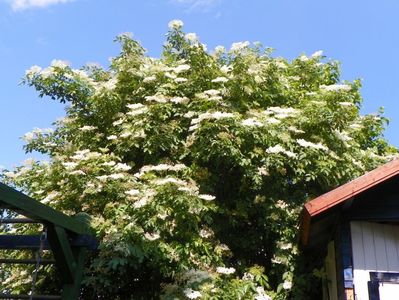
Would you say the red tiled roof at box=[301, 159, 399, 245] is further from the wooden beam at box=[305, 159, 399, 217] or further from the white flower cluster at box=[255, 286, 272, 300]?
the white flower cluster at box=[255, 286, 272, 300]

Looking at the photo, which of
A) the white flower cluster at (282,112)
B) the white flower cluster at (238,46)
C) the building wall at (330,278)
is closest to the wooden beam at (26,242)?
the building wall at (330,278)

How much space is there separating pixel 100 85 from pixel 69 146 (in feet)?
4.06

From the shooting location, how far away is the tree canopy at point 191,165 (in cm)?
594

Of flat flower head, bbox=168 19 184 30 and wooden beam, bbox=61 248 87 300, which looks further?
flat flower head, bbox=168 19 184 30

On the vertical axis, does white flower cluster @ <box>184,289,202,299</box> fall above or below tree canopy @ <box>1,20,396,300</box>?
below

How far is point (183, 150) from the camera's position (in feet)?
23.6

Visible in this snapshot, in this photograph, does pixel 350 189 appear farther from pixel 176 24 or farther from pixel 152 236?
pixel 176 24

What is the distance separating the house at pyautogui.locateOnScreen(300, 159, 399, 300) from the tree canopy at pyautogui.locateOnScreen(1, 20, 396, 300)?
6.25 feet

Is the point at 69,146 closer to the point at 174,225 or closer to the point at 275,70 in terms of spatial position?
the point at 174,225

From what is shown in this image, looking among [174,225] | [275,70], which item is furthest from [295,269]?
[275,70]

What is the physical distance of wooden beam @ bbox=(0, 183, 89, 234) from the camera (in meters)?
4.06

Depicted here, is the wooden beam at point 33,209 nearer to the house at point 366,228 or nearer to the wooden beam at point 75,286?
the wooden beam at point 75,286

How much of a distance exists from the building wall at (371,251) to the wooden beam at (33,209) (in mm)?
3175

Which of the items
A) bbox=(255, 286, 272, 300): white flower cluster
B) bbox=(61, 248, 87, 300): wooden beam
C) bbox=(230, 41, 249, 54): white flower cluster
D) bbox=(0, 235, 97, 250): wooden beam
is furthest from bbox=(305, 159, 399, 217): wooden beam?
bbox=(230, 41, 249, 54): white flower cluster
